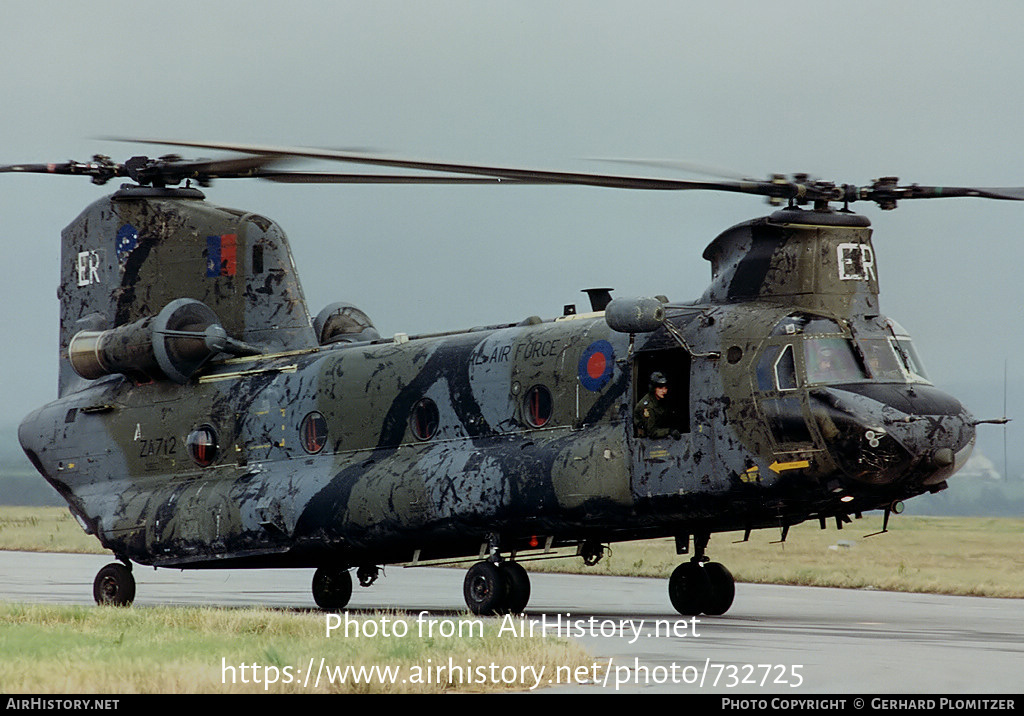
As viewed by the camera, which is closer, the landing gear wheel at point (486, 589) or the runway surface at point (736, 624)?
the runway surface at point (736, 624)

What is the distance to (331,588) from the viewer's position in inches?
877

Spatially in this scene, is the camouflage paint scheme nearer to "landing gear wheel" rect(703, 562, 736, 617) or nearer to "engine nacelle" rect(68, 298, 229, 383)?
"engine nacelle" rect(68, 298, 229, 383)

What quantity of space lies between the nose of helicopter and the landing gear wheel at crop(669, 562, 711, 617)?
11.2ft

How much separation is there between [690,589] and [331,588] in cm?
560

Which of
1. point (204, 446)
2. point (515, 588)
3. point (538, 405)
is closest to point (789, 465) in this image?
point (538, 405)

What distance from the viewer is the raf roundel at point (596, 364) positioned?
749 inches

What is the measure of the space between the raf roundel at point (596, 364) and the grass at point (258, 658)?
3.97 metres

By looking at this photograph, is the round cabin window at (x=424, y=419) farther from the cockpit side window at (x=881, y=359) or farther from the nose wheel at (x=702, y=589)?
the cockpit side window at (x=881, y=359)

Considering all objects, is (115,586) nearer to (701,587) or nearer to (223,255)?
(223,255)

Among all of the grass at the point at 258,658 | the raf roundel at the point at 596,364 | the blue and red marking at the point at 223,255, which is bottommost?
the grass at the point at 258,658

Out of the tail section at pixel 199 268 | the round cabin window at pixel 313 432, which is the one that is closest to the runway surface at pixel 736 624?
the round cabin window at pixel 313 432

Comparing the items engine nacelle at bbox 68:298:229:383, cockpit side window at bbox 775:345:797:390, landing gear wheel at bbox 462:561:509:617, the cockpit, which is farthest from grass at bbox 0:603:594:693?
engine nacelle at bbox 68:298:229:383

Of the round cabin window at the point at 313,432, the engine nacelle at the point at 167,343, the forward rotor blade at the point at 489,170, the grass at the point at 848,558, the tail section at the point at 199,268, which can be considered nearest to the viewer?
the forward rotor blade at the point at 489,170

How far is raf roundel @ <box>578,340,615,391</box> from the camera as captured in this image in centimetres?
1903
